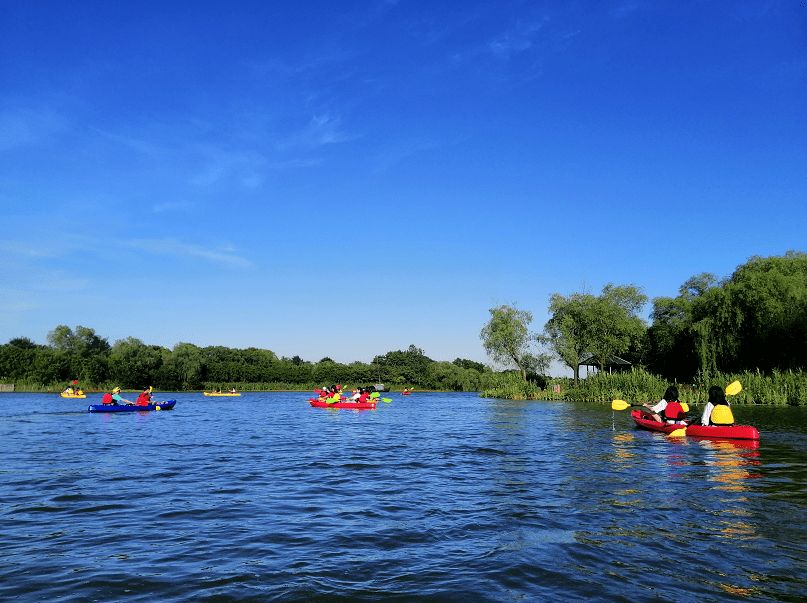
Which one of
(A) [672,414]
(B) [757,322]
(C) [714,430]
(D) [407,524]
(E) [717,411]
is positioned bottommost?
(D) [407,524]

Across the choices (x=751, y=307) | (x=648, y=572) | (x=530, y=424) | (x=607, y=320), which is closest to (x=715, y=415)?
(x=530, y=424)

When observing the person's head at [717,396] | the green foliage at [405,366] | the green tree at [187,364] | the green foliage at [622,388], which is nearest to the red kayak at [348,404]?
the green foliage at [622,388]

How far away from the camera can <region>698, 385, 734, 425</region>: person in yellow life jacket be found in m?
17.0

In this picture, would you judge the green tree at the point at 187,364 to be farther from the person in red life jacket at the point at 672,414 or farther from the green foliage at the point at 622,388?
the person in red life jacket at the point at 672,414

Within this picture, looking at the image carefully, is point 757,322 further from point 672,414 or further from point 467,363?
point 467,363

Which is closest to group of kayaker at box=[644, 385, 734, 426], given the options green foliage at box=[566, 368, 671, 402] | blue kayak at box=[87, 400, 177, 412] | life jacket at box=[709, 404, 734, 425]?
life jacket at box=[709, 404, 734, 425]

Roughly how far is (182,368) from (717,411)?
77.0m

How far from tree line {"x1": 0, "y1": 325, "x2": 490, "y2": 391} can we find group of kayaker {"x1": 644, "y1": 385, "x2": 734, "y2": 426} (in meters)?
73.1

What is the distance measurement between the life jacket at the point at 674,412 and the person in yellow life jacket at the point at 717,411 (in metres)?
1.74

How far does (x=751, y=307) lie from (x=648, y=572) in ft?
138

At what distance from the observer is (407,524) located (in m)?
7.70

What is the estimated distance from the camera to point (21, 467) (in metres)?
13.2

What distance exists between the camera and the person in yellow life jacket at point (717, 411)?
55.6 feet

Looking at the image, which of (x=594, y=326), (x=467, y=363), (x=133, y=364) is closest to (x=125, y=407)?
(x=594, y=326)
